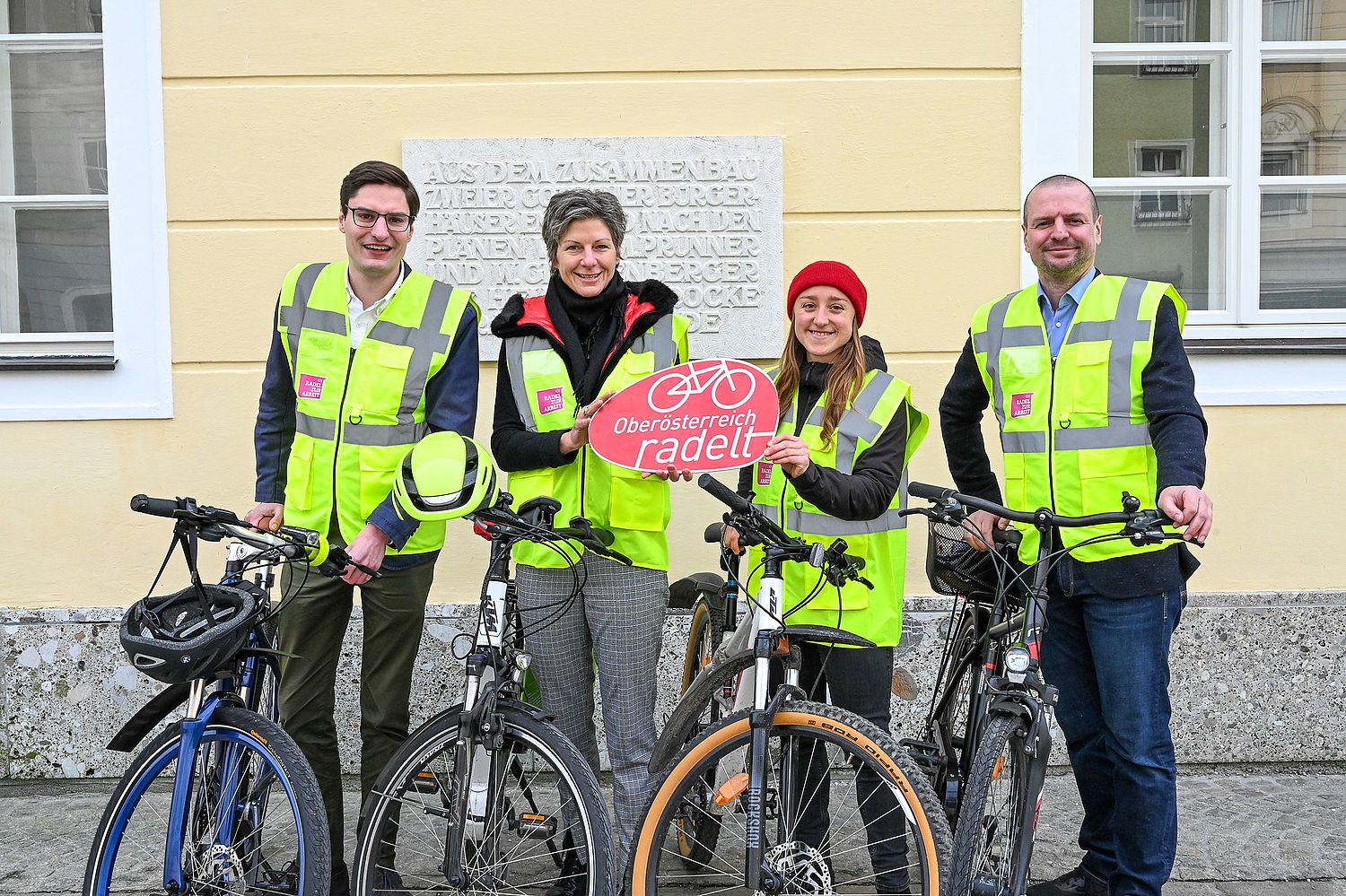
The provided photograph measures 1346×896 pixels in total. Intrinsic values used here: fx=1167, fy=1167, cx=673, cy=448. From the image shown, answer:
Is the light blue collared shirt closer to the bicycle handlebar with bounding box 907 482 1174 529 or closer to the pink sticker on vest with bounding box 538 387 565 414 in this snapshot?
the bicycle handlebar with bounding box 907 482 1174 529

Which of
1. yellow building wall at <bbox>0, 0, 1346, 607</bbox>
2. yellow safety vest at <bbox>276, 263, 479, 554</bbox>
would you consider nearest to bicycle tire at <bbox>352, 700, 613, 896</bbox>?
yellow safety vest at <bbox>276, 263, 479, 554</bbox>

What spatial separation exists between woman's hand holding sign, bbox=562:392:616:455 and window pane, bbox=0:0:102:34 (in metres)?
3.23

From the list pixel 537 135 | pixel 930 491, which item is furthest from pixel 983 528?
pixel 537 135

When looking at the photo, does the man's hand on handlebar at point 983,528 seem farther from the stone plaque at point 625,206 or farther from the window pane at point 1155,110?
the window pane at point 1155,110

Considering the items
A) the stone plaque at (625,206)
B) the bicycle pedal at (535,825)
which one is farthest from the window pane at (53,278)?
the bicycle pedal at (535,825)

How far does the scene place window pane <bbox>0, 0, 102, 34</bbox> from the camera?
16.0ft

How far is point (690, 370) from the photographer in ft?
10.3

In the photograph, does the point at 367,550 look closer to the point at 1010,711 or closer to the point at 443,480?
the point at 443,480

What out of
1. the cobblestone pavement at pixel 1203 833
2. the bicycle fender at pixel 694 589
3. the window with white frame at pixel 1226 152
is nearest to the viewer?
the cobblestone pavement at pixel 1203 833

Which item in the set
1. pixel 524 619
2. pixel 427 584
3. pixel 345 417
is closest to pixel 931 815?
pixel 524 619

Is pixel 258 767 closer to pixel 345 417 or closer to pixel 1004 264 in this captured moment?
pixel 345 417

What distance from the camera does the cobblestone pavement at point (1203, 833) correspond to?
373 cm

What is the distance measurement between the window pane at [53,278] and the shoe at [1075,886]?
4.19 m

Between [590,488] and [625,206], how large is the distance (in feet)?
5.66
